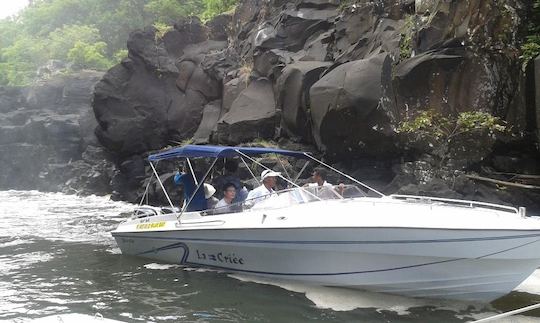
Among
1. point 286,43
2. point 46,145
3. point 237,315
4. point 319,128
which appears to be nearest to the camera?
point 237,315

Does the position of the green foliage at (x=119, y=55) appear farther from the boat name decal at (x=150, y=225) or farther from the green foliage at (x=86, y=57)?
the boat name decal at (x=150, y=225)

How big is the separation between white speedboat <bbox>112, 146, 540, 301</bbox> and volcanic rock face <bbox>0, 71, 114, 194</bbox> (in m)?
21.6

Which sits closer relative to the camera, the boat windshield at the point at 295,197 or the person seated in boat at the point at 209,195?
the boat windshield at the point at 295,197

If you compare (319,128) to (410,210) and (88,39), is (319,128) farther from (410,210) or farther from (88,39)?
(88,39)

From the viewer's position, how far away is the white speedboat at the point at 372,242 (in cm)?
530

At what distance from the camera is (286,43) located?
18.5m

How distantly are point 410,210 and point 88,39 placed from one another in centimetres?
4211

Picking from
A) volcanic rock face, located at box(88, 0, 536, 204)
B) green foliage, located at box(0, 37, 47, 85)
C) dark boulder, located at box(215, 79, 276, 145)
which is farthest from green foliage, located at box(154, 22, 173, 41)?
green foliage, located at box(0, 37, 47, 85)

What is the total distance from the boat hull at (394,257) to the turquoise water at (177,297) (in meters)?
0.20

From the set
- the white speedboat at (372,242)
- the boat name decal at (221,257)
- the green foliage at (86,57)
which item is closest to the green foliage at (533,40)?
Answer: the white speedboat at (372,242)

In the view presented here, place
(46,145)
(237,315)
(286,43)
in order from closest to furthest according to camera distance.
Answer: (237,315) < (286,43) < (46,145)

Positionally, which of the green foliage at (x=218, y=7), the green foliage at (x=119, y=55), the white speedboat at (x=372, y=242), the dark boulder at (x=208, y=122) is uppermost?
the green foliage at (x=218, y=7)

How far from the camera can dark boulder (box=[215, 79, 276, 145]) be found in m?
16.7

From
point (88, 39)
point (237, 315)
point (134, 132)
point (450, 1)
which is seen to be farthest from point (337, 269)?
point (88, 39)
